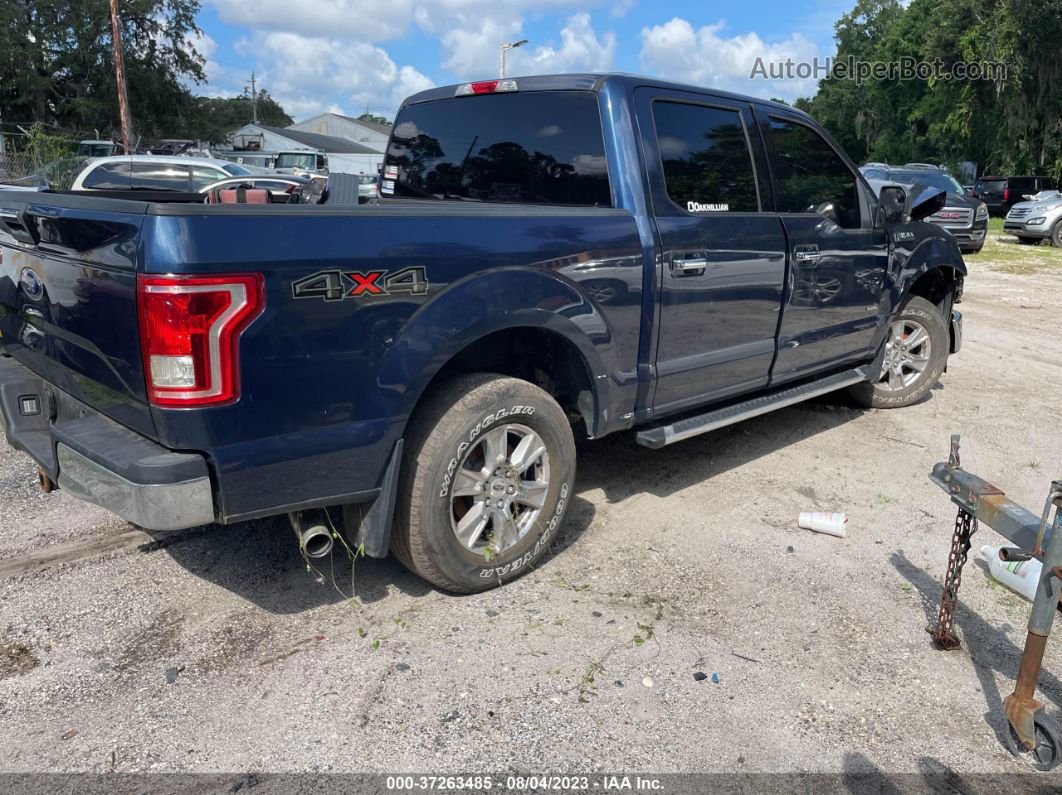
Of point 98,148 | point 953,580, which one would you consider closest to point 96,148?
point 98,148

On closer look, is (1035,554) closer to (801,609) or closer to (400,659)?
(801,609)

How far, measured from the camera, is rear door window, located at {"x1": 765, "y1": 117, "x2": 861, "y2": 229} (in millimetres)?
4582

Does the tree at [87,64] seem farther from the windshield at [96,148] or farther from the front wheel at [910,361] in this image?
the front wheel at [910,361]

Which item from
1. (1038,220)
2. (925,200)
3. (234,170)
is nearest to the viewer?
(925,200)

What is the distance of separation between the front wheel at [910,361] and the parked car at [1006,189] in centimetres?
2504

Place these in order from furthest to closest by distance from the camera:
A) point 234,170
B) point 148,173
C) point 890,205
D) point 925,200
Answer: point 234,170 < point 148,173 < point 925,200 < point 890,205

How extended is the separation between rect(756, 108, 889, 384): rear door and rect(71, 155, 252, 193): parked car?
9.36m

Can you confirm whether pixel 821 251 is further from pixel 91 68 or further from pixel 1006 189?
pixel 91 68

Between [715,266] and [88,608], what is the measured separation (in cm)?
305

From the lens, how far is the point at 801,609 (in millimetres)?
3441

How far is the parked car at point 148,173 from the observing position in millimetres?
12016

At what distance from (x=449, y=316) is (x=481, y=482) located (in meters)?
0.70

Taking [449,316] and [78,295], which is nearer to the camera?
[78,295]

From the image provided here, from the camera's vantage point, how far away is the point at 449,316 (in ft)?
9.86
